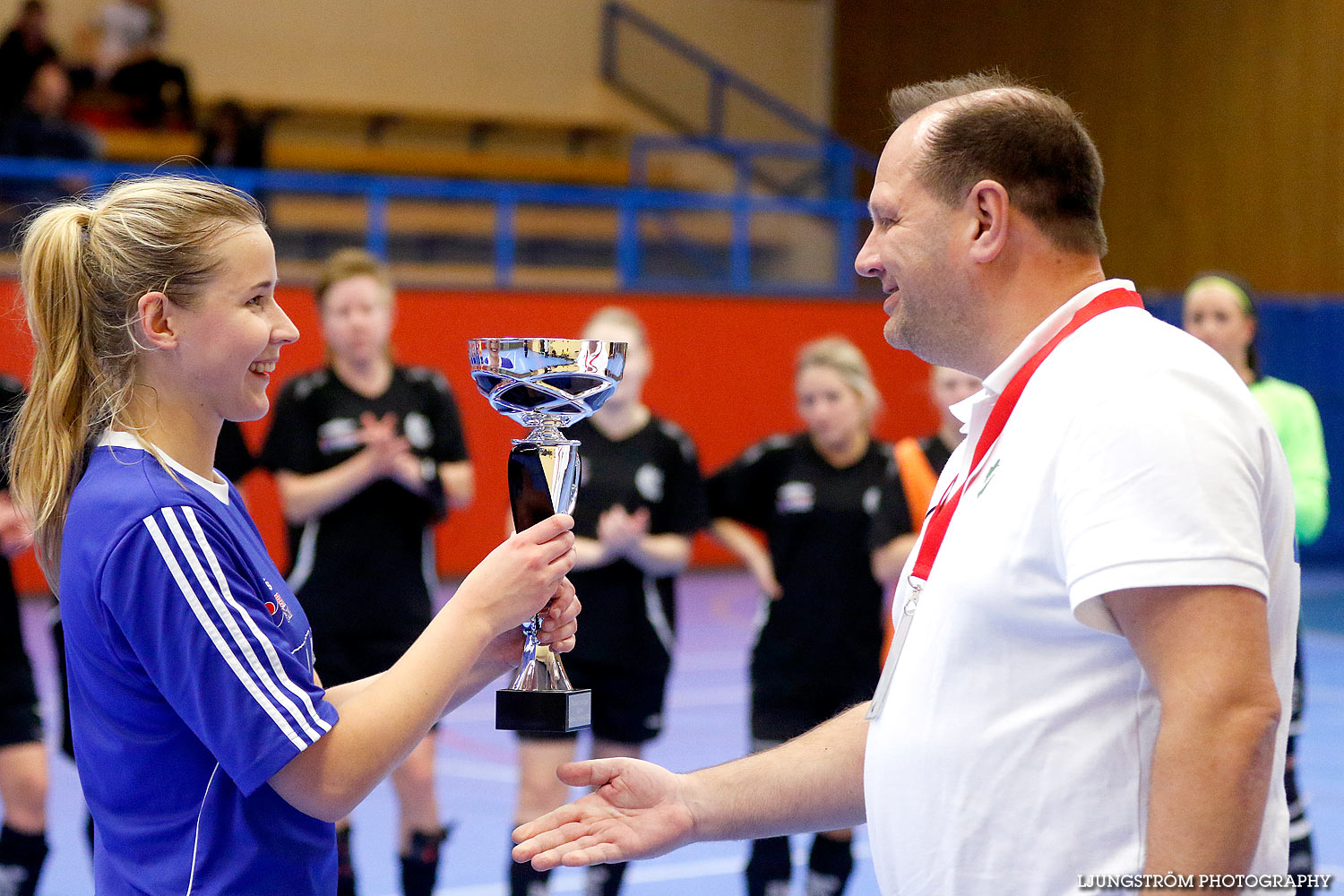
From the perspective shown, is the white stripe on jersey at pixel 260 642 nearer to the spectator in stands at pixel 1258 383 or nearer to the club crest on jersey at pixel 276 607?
the club crest on jersey at pixel 276 607

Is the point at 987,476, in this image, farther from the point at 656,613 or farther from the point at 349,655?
the point at 349,655

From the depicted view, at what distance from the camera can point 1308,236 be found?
13461 millimetres

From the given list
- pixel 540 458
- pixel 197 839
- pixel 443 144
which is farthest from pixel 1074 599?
pixel 443 144

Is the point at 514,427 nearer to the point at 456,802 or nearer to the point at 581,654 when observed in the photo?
the point at 456,802

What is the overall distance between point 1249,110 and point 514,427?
835 centimetres

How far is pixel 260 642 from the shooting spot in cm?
182

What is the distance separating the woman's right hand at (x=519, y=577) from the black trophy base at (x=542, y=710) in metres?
0.20

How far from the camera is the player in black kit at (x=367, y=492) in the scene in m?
4.42

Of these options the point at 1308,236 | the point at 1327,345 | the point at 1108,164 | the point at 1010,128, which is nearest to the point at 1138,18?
the point at 1108,164

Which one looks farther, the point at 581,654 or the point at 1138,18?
the point at 1138,18

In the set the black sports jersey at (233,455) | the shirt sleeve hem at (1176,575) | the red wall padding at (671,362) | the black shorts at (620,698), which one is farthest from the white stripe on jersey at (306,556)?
the red wall padding at (671,362)

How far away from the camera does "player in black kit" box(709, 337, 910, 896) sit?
4441 mm

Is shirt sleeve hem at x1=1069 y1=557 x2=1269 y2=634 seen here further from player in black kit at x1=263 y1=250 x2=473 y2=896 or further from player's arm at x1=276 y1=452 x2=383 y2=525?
player's arm at x1=276 y1=452 x2=383 y2=525

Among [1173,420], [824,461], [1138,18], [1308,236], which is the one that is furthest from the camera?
[1138,18]
